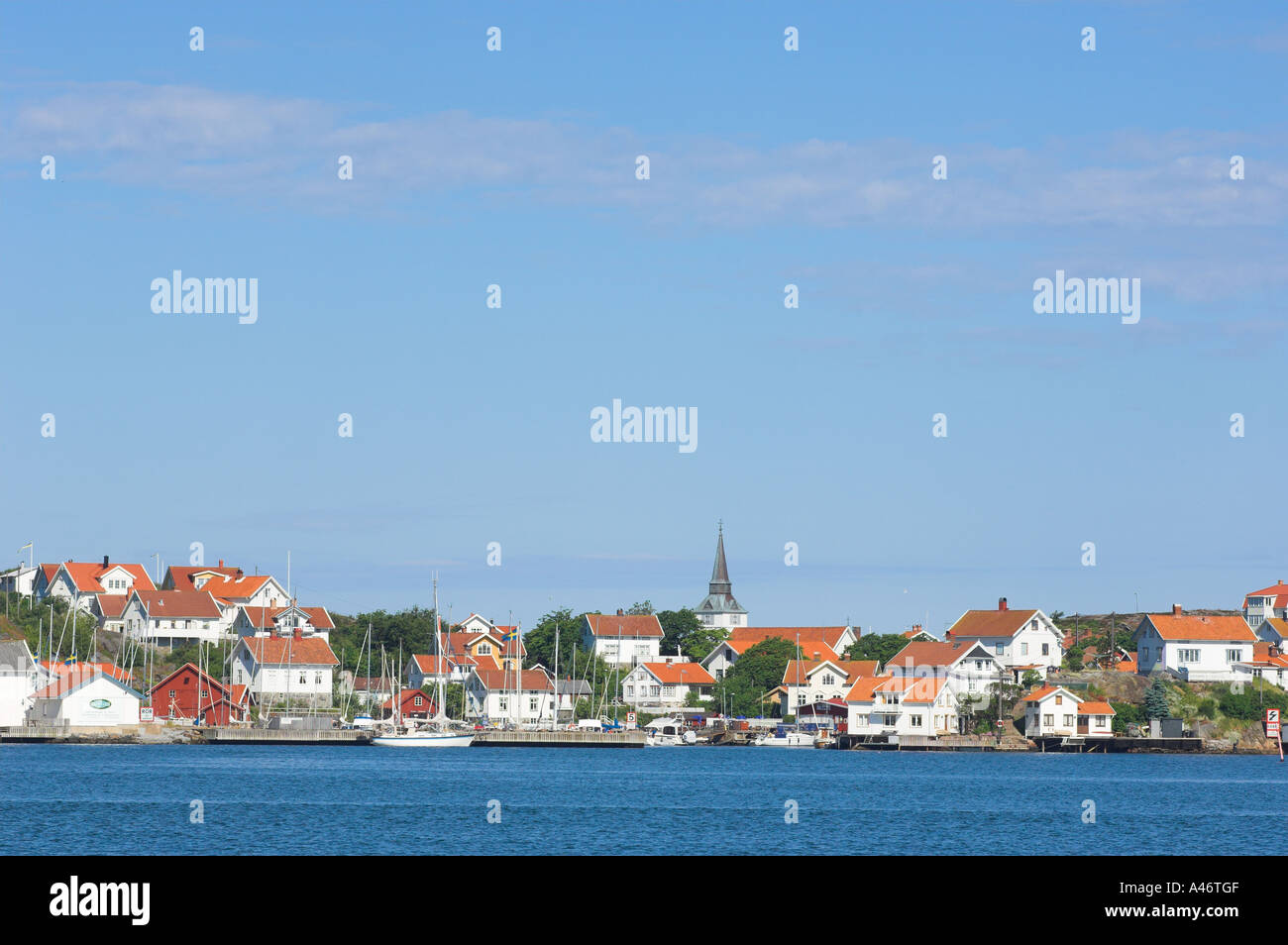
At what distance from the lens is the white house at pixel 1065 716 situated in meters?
133

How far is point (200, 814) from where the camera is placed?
2350 inches

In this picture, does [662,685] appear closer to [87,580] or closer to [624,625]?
[624,625]

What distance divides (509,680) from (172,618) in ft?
123

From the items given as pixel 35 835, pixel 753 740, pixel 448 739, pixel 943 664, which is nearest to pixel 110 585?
pixel 448 739

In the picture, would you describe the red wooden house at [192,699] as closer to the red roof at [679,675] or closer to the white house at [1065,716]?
the red roof at [679,675]

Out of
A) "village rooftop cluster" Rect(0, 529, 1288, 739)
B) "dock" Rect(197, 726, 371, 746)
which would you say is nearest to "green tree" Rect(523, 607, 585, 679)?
"village rooftop cluster" Rect(0, 529, 1288, 739)

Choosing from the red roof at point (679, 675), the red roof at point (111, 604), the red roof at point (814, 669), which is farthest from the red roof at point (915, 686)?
the red roof at point (111, 604)

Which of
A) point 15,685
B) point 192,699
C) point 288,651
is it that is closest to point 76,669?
point 15,685

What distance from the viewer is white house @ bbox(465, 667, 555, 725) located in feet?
511

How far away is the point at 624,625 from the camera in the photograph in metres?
195

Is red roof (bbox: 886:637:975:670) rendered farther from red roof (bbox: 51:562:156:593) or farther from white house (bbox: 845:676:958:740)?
red roof (bbox: 51:562:156:593)
